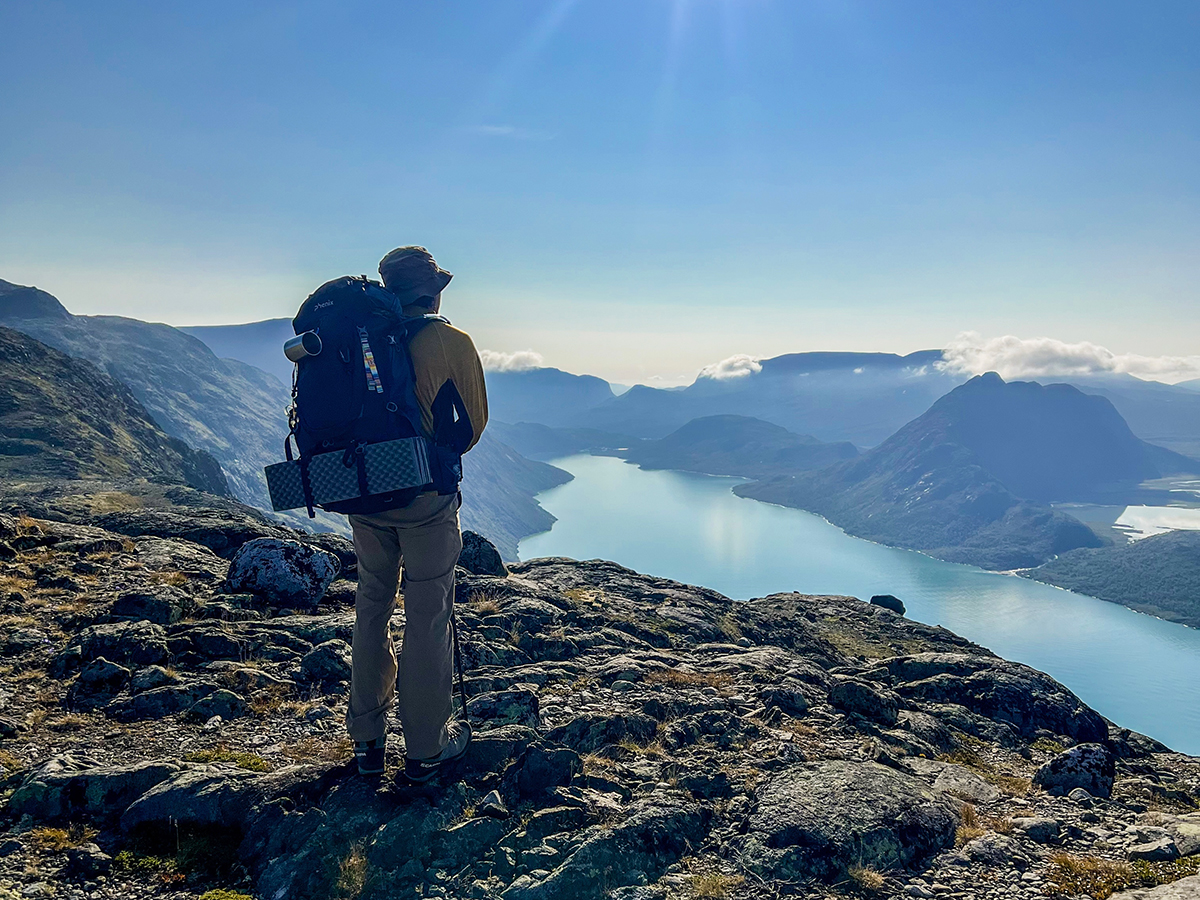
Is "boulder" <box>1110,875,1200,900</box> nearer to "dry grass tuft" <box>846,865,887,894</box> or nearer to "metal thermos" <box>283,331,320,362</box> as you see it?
"dry grass tuft" <box>846,865,887,894</box>

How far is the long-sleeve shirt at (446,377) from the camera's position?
5.71 metres

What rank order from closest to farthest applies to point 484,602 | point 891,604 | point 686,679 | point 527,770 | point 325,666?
1. point 527,770
2. point 325,666
3. point 686,679
4. point 484,602
5. point 891,604

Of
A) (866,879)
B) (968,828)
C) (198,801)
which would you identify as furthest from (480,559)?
(866,879)

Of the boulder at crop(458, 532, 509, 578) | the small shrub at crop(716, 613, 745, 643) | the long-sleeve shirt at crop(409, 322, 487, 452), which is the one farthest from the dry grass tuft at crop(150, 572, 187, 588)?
the small shrub at crop(716, 613, 745, 643)

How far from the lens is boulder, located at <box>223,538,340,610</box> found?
492 inches

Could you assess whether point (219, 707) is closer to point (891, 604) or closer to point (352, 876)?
point (352, 876)

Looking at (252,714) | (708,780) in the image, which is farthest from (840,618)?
(252,714)

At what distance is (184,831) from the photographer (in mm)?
5578

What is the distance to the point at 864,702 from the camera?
34.8 feet

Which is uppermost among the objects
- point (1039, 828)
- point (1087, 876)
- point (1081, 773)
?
point (1087, 876)

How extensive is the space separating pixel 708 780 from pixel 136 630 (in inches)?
336

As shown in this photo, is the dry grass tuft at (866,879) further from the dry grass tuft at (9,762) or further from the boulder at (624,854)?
the dry grass tuft at (9,762)

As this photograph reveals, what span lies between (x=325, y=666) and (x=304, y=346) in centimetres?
619

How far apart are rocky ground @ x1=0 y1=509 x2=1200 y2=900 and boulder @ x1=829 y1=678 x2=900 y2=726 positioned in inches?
1.7
